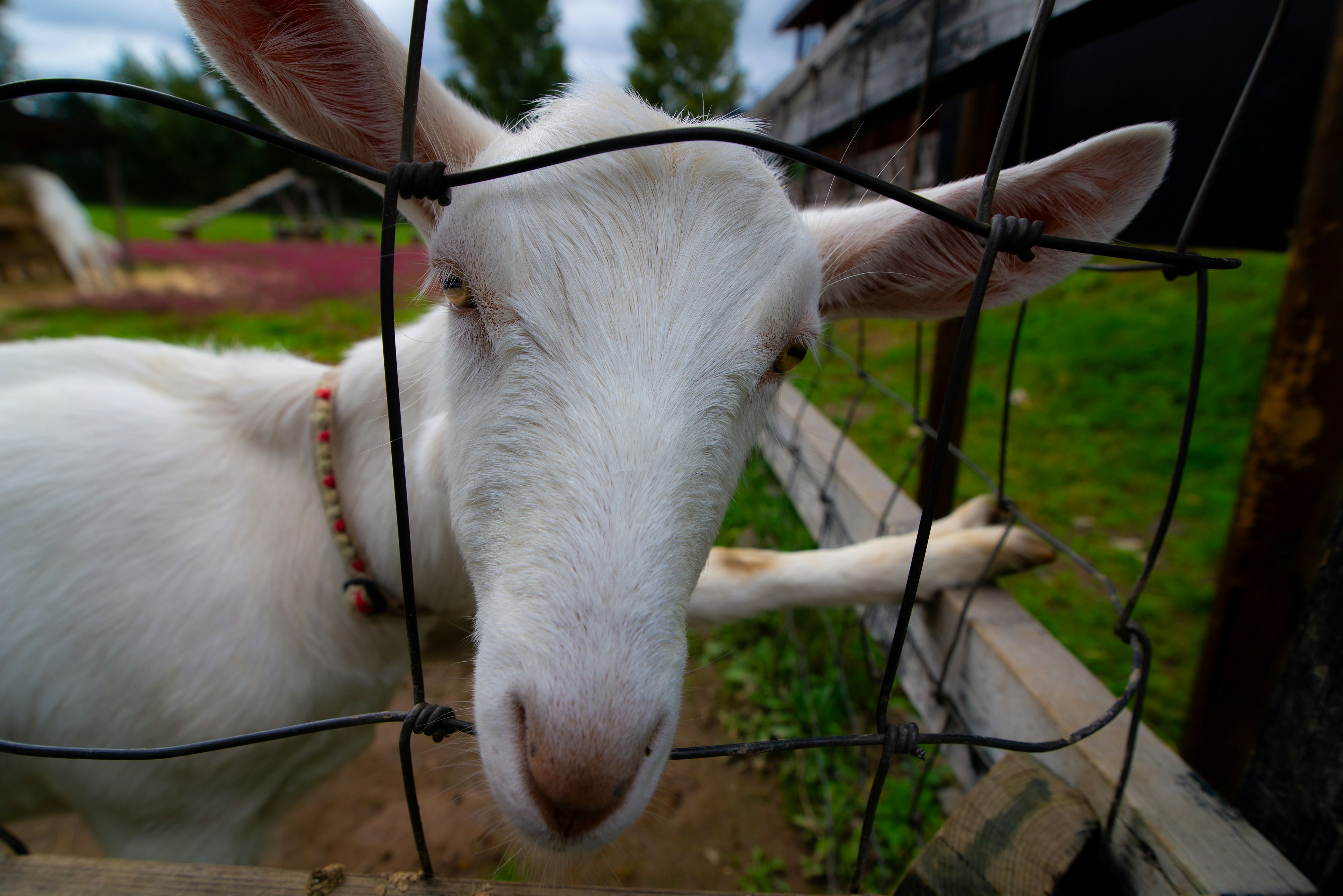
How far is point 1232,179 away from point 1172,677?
2.11m

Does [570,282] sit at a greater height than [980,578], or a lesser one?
greater

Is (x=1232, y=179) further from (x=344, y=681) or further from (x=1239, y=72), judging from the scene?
(x=344, y=681)

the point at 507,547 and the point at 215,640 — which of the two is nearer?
the point at 507,547

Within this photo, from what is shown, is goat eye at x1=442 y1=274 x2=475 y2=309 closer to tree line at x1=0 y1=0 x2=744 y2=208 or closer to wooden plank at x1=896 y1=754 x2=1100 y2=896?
wooden plank at x1=896 y1=754 x2=1100 y2=896

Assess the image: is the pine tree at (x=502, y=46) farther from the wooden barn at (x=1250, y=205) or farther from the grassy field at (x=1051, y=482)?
the wooden barn at (x=1250, y=205)

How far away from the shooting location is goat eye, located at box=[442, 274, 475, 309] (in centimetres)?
113

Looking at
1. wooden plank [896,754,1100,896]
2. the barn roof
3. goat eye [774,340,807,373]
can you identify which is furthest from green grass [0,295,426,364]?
wooden plank [896,754,1100,896]

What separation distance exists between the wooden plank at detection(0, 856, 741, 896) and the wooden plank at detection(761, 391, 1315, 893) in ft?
2.38

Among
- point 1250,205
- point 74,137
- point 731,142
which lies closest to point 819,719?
point 1250,205

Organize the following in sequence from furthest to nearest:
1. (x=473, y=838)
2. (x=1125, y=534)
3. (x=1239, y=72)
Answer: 1. (x=1125, y=534)
2. (x=473, y=838)
3. (x=1239, y=72)

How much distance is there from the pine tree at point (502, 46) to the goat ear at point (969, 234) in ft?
139

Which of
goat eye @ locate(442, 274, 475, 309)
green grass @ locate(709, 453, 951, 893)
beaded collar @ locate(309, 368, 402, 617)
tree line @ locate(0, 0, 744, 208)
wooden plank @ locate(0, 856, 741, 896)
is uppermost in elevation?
tree line @ locate(0, 0, 744, 208)

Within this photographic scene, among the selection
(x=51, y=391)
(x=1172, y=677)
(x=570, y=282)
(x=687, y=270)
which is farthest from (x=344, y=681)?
(x=1172, y=677)

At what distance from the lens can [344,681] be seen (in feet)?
5.43
